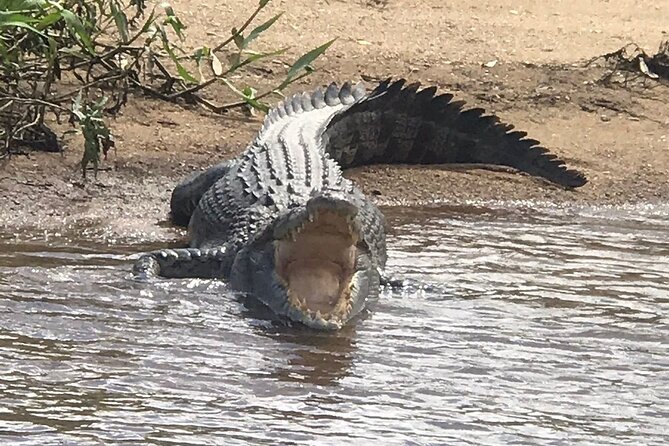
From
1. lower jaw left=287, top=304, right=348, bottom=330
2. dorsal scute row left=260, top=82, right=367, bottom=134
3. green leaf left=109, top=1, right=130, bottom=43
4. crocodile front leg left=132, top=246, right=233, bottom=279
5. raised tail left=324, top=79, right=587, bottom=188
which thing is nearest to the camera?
lower jaw left=287, top=304, right=348, bottom=330

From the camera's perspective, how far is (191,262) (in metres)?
5.53

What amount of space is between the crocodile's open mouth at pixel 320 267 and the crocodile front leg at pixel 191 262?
606 millimetres

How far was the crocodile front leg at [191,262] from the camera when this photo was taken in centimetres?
546

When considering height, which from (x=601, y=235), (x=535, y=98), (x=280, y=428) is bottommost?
(x=280, y=428)

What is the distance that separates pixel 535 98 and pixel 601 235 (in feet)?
9.58

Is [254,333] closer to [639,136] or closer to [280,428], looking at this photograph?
[280,428]

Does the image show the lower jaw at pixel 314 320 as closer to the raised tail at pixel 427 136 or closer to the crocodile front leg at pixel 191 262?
the crocodile front leg at pixel 191 262

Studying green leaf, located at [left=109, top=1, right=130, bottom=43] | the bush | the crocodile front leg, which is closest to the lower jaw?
the crocodile front leg

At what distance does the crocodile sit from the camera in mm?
4895

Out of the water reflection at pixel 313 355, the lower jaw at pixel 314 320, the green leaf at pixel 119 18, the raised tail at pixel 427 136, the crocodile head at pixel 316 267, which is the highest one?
the green leaf at pixel 119 18

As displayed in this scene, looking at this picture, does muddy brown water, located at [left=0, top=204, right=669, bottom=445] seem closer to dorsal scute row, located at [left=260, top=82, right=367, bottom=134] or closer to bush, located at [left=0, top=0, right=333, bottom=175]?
bush, located at [left=0, top=0, right=333, bottom=175]

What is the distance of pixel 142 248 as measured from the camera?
591 cm

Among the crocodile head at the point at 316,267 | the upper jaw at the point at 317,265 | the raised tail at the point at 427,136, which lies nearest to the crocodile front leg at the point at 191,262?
the crocodile head at the point at 316,267

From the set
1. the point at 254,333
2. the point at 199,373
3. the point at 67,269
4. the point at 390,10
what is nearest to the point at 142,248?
the point at 67,269
